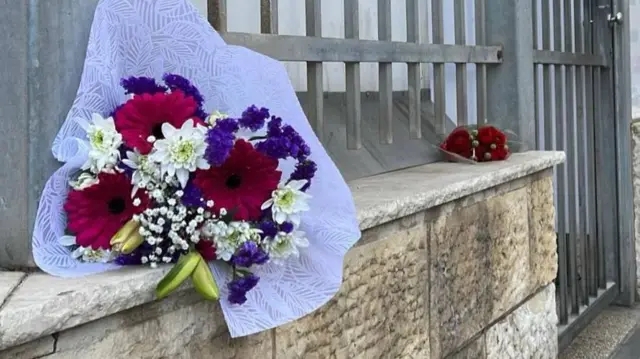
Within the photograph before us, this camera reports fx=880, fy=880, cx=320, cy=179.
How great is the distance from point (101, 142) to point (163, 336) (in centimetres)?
29

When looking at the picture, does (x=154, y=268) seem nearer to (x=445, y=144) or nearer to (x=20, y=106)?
(x=20, y=106)

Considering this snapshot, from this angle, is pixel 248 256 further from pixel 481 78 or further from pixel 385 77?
pixel 481 78

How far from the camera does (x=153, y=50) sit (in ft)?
4.59

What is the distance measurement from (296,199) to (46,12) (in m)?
0.45

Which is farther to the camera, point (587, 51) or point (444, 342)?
point (587, 51)

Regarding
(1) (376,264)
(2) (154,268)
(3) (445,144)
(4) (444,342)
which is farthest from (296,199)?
(3) (445,144)

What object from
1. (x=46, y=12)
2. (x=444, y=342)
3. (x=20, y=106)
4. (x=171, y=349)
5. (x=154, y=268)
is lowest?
(x=444, y=342)

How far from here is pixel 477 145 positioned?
108 inches

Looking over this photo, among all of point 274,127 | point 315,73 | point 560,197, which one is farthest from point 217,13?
point 560,197

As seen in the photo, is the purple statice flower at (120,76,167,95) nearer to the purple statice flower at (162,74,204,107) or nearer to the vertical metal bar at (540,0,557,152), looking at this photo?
the purple statice flower at (162,74,204,107)

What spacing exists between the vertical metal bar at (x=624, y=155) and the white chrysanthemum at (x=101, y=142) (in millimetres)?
3653

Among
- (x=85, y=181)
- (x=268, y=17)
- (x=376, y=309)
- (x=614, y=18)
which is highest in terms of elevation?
(x=614, y=18)

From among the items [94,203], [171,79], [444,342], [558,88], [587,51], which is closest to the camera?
[94,203]

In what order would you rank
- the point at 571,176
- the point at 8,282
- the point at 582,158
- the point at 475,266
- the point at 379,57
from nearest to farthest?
1. the point at 8,282
2. the point at 379,57
3. the point at 475,266
4. the point at 571,176
5. the point at 582,158
